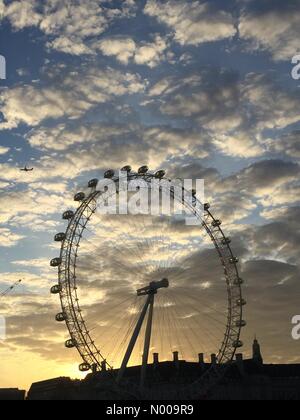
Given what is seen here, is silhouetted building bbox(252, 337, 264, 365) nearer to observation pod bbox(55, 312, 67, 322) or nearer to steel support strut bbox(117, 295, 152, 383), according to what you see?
steel support strut bbox(117, 295, 152, 383)

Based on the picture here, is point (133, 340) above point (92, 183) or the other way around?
the other way around

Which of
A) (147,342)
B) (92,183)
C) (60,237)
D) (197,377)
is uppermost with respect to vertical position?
(92,183)

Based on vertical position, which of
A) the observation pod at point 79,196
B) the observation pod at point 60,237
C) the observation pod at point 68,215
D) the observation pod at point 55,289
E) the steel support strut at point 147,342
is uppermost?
the observation pod at point 79,196

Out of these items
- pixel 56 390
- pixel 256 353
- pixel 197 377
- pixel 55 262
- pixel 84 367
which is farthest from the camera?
pixel 256 353

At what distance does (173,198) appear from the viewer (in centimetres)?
7119

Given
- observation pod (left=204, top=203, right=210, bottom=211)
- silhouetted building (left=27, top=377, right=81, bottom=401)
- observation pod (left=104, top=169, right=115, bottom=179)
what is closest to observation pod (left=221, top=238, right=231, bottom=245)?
observation pod (left=204, top=203, right=210, bottom=211)

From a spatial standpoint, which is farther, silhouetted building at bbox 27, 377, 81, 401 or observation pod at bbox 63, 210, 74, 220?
silhouetted building at bbox 27, 377, 81, 401

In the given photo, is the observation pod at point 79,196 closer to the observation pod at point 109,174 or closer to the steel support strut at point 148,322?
the observation pod at point 109,174

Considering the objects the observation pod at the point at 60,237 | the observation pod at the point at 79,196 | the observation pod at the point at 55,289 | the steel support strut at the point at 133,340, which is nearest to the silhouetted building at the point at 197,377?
the steel support strut at the point at 133,340

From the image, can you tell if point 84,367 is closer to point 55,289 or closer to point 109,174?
point 55,289

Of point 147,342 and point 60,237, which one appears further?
point 147,342

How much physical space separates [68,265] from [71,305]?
4777 mm

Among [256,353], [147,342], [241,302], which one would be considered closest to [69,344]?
[147,342]
